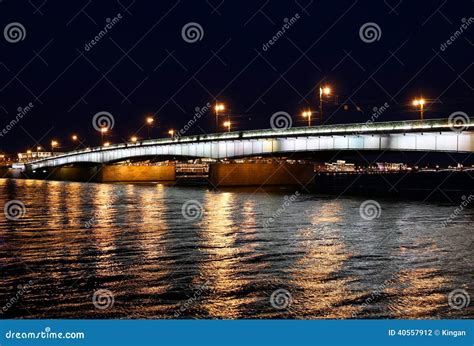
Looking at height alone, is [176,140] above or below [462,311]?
above

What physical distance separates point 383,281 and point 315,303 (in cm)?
306

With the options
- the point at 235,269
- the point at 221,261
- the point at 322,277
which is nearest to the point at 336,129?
the point at 221,261

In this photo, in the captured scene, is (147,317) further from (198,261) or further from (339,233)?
(339,233)

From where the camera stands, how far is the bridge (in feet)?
165

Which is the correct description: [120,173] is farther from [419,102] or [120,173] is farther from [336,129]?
[419,102]

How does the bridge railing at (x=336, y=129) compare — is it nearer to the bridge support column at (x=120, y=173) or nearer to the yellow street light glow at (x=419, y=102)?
the yellow street light glow at (x=419, y=102)

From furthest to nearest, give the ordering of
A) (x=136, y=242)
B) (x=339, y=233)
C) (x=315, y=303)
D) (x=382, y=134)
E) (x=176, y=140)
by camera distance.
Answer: (x=176, y=140) < (x=382, y=134) < (x=339, y=233) < (x=136, y=242) < (x=315, y=303)

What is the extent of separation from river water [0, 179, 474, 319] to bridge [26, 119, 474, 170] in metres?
21.3

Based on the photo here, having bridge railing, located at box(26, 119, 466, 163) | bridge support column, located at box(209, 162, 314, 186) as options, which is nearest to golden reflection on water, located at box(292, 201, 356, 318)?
bridge railing, located at box(26, 119, 466, 163)

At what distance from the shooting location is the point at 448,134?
50188mm

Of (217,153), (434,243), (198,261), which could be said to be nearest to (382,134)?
(217,153)

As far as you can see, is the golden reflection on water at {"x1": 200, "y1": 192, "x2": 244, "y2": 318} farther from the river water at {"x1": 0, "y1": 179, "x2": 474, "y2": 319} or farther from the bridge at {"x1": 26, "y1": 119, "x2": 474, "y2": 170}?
the bridge at {"x1": 26, "y1": 119, "x2": 474, "y2": 170}

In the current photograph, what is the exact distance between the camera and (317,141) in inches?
2534

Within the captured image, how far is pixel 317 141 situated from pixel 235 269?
1945 inches
